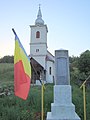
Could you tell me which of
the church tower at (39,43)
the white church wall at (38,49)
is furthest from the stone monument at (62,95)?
the white church wall at (38,49)

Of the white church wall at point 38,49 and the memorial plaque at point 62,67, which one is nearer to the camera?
the memorial plaque at point 62,67

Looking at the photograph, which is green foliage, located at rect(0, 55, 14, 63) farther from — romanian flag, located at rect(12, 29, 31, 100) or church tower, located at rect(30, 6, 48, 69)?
romanian flag, located at rect(12, 29, 31, 100)

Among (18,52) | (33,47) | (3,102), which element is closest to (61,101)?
(18,52)

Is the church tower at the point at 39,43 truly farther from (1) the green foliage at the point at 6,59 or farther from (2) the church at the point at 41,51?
(1) the green foliage at the point at 6,59

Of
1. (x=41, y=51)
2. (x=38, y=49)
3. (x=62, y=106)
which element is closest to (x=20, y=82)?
(x=62, y=106)

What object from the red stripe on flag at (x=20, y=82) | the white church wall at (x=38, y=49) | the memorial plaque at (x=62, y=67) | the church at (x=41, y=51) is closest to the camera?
the red stripe on flag at (x=20, y=82)

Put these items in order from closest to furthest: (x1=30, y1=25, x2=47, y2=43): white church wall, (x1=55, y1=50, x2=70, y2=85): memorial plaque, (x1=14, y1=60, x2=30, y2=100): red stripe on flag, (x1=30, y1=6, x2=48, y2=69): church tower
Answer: (x1=14, y1=60, x2=30, y2=100): red stripe on flag → (x1=55, y1=50, x2=70, y2=85): memorial plaque → (x1=30, y1=6, x2=48, y2=69): church tower → (x1=30, y1=25, x2=47, y2=43): white church wall

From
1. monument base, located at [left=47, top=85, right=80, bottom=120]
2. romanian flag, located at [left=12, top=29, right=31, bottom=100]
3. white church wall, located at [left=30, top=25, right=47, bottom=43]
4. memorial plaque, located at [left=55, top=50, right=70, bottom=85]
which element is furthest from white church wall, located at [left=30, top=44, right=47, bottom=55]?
romanian flag, located at [left=12, top=29, right=31, bottom=100]

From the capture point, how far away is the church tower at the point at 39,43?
34781 millimetres

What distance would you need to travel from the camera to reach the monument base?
7727mm

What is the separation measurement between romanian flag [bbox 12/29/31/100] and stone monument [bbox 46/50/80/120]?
1.76m

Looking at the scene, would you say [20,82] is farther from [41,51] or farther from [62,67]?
[41,51]

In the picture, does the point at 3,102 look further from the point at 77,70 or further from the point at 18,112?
the point at 77,70

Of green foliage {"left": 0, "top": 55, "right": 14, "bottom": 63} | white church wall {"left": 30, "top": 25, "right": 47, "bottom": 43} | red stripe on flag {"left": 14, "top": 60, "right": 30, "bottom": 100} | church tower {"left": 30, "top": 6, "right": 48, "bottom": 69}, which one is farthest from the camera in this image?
green foliage {"left": 0, "top": 55, "right": 14, "bottom": 63}
